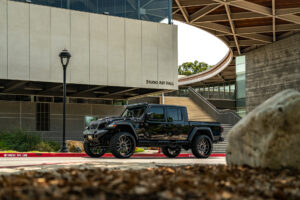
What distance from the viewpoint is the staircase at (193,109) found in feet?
125

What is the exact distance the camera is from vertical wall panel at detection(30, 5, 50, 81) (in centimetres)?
2261

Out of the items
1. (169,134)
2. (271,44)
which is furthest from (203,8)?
(169,134)

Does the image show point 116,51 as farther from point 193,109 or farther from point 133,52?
point 193,109

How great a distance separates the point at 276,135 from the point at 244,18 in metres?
28.7

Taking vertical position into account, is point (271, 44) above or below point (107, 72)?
above

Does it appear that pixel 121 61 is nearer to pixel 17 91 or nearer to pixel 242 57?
pixel 17 91

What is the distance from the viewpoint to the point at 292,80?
35.3 meters

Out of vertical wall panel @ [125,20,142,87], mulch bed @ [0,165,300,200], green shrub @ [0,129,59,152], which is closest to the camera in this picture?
mulch bed @ [0,165,300,200]

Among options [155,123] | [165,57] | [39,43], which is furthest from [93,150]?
[165,57]

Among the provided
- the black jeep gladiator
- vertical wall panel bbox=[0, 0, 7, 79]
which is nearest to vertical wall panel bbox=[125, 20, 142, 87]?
vertical wall panel bbox=[0, 0, 7, 79]

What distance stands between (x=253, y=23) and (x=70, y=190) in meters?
35.4

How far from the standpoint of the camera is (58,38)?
2334 cm

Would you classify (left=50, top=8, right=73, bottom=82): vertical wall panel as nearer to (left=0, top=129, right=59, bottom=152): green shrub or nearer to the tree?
(left=0, top=129, right=59, bottom=152): green shrub

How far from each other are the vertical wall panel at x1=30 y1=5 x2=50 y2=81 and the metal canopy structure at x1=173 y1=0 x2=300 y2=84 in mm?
13324
